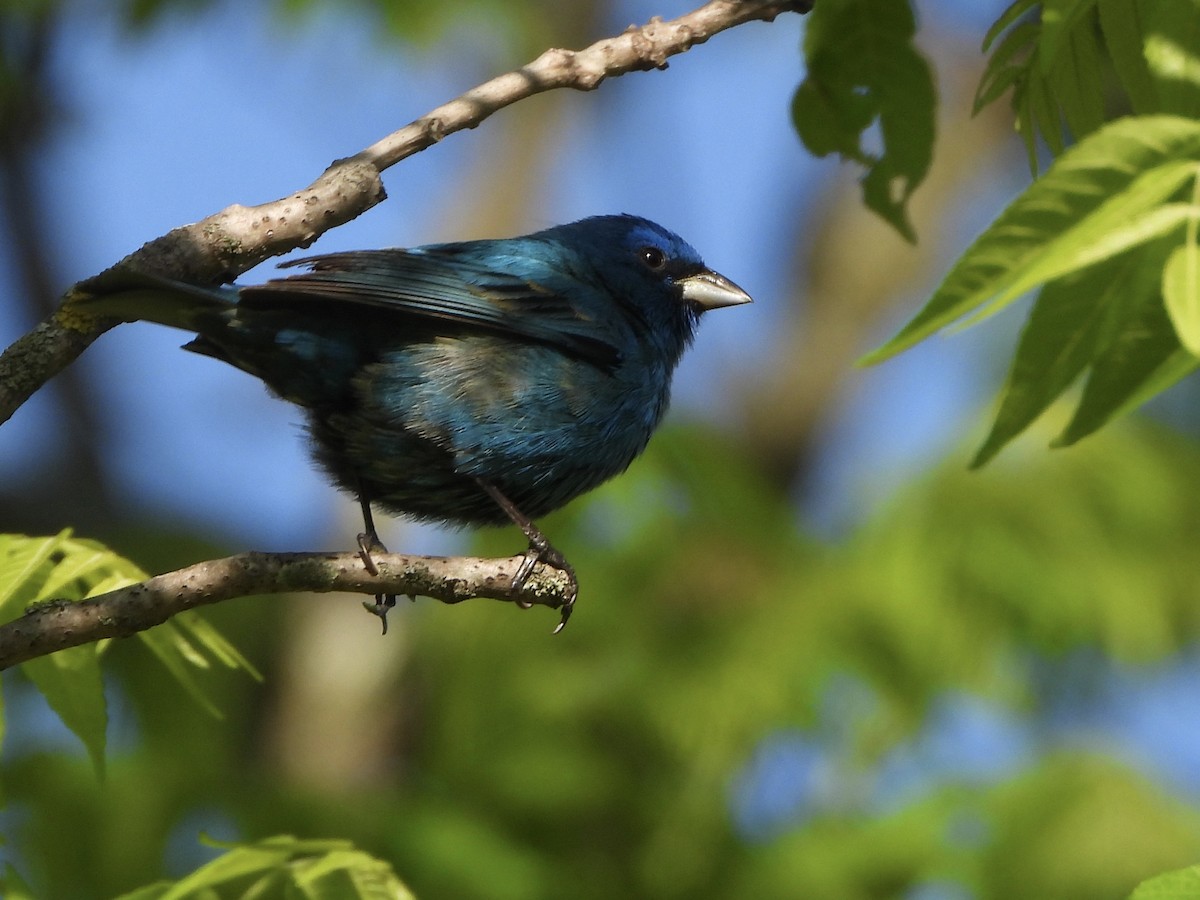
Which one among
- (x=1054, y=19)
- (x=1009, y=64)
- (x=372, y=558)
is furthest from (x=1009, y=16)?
(x=372, y=558)

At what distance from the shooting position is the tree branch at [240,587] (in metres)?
2.75

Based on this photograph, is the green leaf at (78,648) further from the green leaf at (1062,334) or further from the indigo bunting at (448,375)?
the green leaf at (1062,334)

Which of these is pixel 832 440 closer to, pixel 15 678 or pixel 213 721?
pixel 213 721

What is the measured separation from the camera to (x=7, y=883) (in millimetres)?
3072

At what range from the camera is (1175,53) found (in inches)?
91.3

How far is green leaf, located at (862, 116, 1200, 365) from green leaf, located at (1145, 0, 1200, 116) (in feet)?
0.82

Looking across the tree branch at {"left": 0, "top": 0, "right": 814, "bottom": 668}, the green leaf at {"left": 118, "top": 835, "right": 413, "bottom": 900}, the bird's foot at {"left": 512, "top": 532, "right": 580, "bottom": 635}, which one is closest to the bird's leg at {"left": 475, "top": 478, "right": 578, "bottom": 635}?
the bird's foot at {"left": 512, "top": 532, "right": 580, "bottom": 635}

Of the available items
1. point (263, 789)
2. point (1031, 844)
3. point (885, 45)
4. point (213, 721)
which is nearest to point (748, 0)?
point (885, 45)

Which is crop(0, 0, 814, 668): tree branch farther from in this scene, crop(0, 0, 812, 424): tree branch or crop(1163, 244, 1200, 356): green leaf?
crop(1163, 244, 1200, 356): green leaf

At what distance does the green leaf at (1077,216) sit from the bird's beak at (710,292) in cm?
387

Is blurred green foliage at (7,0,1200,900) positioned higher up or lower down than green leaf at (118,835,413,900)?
lower down

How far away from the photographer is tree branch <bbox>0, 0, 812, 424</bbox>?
10.2 feet

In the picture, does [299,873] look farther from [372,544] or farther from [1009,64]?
[1009,64]

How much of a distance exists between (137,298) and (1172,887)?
7.34 ft
